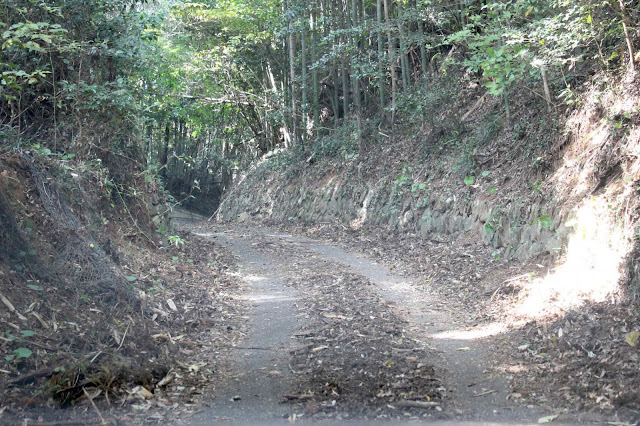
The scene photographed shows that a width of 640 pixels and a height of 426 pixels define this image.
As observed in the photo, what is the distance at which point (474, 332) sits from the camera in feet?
25.5

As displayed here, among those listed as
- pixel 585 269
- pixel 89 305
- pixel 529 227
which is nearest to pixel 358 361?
pixel 89 305

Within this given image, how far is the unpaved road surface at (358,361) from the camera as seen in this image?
207 inches

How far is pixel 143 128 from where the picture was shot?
12992 mm

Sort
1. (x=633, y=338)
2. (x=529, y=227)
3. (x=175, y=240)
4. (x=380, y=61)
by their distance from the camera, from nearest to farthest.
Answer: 1. (x=633, y=338)
2. (x=529, y=227)
3. (x=175, y=240)
4. (x=380, y=61)

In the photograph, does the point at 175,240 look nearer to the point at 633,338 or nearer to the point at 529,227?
the point at 529,227

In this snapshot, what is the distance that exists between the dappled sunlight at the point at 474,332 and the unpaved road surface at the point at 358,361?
0.08ft

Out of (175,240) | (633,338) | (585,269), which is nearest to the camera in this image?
(633,338)

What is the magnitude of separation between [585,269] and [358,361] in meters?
3.77

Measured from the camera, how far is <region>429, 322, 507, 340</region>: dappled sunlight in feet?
24.8

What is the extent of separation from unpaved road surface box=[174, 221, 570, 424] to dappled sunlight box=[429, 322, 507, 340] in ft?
0.08

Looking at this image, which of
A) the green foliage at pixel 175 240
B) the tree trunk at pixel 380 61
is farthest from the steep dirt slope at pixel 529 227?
the green foliage at pixel 175 240

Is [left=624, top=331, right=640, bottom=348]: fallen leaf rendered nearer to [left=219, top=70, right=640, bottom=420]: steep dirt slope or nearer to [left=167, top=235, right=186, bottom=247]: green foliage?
[left=219, top=70, right=640, bottom=420]: steep dirt slope

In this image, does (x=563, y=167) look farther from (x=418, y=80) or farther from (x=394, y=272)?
(x=418, y=80)

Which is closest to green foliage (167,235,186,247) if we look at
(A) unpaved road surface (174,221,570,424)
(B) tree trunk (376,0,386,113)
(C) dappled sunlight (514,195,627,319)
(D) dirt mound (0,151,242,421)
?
(D) dirt mound (0,151,242,421)
